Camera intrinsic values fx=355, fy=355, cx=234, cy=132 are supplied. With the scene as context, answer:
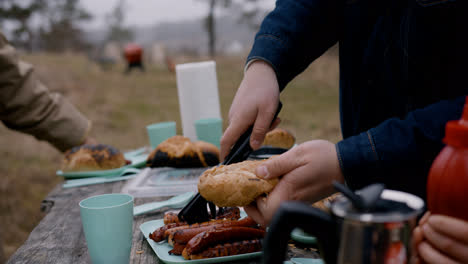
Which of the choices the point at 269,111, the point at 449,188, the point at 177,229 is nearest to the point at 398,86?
the point at 269,111

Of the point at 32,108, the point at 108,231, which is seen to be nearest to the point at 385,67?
the point at 108,231

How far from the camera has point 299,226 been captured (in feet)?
2.02

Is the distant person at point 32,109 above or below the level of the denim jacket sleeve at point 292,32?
below

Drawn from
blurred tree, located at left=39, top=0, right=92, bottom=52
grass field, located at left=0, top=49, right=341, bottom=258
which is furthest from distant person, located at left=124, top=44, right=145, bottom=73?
blurred tree, located at left=39, top=0, right=92, bottom=52

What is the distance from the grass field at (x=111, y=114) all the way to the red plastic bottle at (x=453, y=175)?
116 inches

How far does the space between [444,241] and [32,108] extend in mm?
2743

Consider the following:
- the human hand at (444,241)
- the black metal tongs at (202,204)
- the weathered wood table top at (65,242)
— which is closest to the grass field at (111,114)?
the weathered wood table top at (65,242)

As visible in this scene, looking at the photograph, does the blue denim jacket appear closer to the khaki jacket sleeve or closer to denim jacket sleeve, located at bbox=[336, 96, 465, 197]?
denim jacket sleeve, located at bbox=[336, 96, 465, 197]

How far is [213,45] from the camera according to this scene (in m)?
26.7

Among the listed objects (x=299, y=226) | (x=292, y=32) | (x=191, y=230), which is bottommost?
(x=191, y=230)

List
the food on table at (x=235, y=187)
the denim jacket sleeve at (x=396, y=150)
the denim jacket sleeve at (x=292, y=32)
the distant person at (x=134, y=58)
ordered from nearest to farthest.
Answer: the denim jacket sleeve at (x=396, y=150) < the food on table at (x=235, y=187) < the denim jacket sleeve at (x=292, y=32) < the distant person at (x=134, y=58)

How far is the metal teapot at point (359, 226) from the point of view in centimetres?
57

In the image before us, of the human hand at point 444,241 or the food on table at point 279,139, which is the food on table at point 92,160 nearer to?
the food on table at point 279,139

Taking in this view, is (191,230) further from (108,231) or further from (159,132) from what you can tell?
(159,132)
